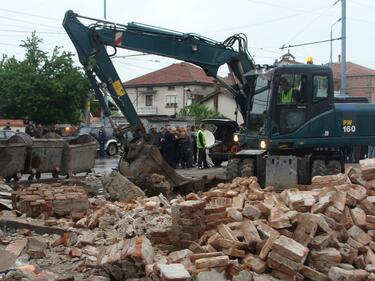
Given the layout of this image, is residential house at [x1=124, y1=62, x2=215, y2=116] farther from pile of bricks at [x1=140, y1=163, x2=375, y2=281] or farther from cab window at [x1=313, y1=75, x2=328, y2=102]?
pile of bricks at [x1=140, y1=163, x2=375, y2=281]

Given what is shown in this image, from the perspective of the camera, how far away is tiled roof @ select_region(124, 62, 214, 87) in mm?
63188

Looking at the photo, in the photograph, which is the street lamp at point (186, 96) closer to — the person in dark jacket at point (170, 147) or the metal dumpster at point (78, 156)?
the person in dark jacket at point (170, 147)

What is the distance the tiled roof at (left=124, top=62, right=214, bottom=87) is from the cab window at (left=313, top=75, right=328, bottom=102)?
157 ft

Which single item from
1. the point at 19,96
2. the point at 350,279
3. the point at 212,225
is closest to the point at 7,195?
the point at 212,225

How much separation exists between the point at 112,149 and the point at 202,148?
10.7m

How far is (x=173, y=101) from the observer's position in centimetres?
6384

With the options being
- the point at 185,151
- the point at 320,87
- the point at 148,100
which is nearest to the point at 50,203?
the point at 320,87

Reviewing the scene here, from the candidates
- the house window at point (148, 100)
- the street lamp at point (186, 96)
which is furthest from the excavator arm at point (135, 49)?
the house window at point (148, 100)

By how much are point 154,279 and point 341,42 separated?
72.3 ft

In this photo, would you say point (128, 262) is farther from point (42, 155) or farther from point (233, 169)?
point (42, 155)

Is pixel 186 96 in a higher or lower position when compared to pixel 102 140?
higher

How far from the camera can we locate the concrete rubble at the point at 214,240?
22.0 ft

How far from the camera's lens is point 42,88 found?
37.9 m

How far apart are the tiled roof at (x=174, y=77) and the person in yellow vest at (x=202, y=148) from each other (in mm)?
41531
